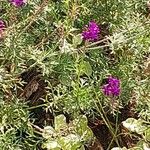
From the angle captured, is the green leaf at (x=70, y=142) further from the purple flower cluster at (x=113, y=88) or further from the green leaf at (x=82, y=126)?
the purple flower cluster at (x=113, y=88)

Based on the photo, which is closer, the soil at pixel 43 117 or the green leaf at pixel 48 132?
the green leaf at pixel 48 132

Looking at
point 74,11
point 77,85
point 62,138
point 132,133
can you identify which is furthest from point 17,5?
point 132,133

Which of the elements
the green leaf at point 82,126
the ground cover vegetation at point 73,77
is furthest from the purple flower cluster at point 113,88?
the green leaf at point 82,126

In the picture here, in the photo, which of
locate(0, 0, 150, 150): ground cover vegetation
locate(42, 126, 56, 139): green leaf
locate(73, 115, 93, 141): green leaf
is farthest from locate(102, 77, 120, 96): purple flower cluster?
locate(42, 126, 56, 139): green leaf

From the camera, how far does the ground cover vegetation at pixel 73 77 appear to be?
7.47ft

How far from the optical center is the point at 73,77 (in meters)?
2.43

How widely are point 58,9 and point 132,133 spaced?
72cm

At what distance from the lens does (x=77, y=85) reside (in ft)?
7.66

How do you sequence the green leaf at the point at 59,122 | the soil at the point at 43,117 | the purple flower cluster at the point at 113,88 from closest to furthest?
1. the purple flower cluster at the point at 113,88
2. the green leaf at the point at 59,122
3. the soil at the point at 43,117

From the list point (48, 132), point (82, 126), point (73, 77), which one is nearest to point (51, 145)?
point (48, 132)

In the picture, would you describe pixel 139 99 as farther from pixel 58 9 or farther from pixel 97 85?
pixel 58 9

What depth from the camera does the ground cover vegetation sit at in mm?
2275

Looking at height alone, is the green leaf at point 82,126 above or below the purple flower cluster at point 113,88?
below

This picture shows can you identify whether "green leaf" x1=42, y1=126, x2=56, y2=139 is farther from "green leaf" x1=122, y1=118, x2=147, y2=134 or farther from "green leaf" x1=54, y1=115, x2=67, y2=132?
"green leaf" x1=122, y1=118, x2=147, y2=134
